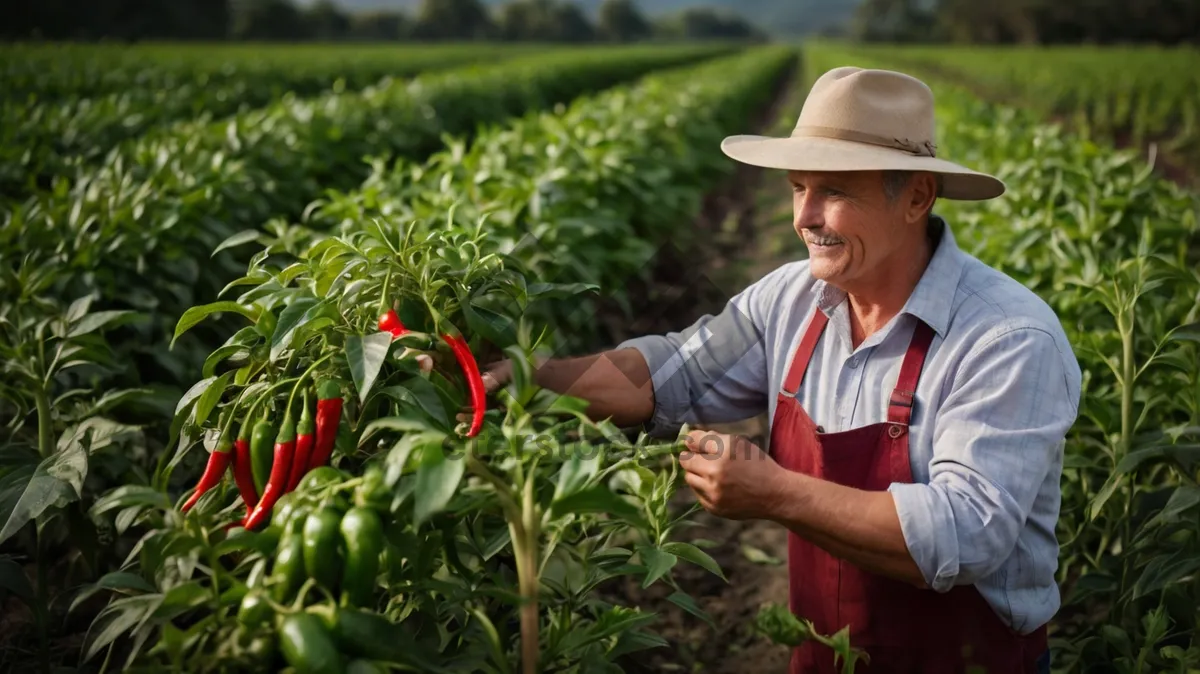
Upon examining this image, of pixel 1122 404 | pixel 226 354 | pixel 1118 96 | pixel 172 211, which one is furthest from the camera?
pixel 1118 96

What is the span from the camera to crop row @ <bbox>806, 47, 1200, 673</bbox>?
7.61ft

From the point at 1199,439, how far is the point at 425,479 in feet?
6.80

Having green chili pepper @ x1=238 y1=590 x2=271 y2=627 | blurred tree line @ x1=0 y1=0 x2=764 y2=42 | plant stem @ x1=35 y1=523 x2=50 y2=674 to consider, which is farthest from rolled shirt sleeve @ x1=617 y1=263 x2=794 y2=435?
blurred tree line @ x1=0 y1=0 x2=764 y2=42

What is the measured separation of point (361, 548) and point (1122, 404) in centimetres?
210

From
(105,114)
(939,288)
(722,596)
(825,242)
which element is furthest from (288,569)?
(105,114)

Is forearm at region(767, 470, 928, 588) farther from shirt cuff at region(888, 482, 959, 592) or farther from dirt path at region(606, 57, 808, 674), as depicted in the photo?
dirt path at region(606, 57, 808, 674)

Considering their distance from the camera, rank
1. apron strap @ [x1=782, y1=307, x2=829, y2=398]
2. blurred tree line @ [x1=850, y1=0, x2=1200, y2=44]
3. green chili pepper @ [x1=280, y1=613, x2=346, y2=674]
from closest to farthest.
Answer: green chili pepper @ [x1=280, y1=613, x2=346, y2=674], apron strap @ [x1=782, y1=307, x2=829, y2=398], blurred tree line @ [x1=850, y1=0, x2=1200, y2=44]

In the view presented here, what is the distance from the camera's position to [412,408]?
1449mm

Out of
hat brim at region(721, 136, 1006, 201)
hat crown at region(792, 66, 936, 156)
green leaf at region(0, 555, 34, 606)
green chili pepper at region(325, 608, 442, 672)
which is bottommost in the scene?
green leaf at region(0, 555, 34, 606)

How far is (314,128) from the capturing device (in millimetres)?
5891

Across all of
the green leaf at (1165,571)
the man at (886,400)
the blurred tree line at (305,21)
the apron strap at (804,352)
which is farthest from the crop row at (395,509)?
the blurred tree line at (305,21)

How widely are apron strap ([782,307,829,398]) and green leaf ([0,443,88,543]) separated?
4.94 ft

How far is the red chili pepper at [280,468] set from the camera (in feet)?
4.80

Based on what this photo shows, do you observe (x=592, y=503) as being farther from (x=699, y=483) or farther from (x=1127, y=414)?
(x=1127, y=414)
